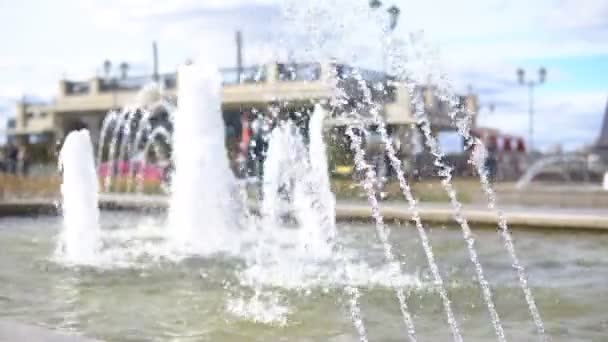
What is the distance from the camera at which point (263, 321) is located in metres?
7.18

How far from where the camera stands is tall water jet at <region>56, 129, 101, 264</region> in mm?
11805

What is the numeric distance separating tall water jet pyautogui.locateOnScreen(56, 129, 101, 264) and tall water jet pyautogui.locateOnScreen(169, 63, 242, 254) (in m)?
1.18

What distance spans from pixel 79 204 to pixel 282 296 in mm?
5024

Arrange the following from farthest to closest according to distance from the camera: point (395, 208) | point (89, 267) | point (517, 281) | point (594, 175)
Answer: point (594, 175), point (395, 208), point (89, 267), point (517, 281)

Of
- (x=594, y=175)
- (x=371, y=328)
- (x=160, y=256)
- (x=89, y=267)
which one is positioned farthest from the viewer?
(x=594, y=175)

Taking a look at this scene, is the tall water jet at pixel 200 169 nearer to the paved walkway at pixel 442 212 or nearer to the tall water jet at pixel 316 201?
the tall water jet at pixel 316 201

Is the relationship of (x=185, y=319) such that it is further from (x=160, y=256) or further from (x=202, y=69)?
(x=202, y=69)

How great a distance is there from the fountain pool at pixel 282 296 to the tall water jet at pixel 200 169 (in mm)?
924

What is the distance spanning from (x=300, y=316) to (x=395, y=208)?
31.0 ft

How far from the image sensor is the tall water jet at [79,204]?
11805 millimetres

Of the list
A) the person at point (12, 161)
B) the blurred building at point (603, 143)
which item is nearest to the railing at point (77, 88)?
the person at point (12, 161)

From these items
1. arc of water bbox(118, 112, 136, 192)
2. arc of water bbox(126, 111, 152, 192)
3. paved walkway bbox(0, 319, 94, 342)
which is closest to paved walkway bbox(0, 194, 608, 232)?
paved walkway bbox(0, 319, 94, 342)

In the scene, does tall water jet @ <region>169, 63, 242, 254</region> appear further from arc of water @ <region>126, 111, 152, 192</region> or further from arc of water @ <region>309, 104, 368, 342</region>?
arc of water @ <region>126, 111, 152, 192</region>

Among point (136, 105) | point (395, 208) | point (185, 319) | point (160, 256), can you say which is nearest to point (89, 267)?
point (160, 256)
